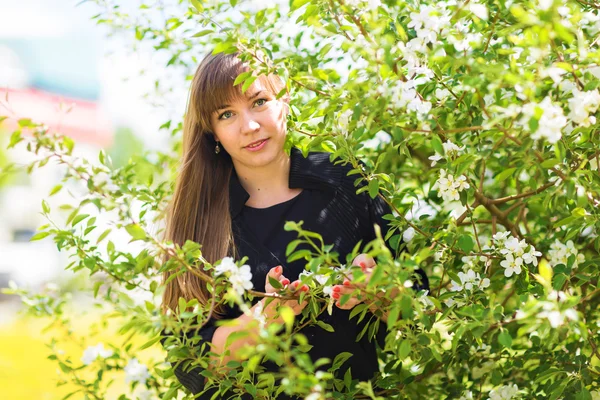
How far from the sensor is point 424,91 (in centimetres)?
172

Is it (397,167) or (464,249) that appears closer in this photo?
(464,249)

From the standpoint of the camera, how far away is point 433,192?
227 centimetres

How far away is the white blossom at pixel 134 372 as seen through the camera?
1764mm

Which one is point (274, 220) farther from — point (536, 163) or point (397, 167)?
point (536, 163)

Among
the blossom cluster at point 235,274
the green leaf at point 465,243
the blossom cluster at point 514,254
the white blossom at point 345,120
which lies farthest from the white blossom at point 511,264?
the blossom cluster at point 235,274

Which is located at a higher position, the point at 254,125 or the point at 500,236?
the point at 254,125

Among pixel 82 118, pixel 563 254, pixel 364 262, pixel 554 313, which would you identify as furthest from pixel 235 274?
pixel 82 118

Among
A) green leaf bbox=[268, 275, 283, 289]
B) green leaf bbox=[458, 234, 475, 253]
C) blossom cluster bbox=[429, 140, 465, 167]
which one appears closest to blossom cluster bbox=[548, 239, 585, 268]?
green leaf bbox=[458, 234, 475, 253]

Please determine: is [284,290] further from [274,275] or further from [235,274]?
[235,274]

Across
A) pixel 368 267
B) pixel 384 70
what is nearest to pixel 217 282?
pixel 368 267

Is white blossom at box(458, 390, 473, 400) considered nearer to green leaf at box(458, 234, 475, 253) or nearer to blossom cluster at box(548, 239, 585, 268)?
blossom cluster at box(548, 239, 585, 268)

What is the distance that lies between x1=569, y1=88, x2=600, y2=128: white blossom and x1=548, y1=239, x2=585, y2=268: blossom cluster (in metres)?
0.56

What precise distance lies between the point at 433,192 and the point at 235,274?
104 centimetres

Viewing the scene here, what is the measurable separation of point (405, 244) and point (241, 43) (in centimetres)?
66
